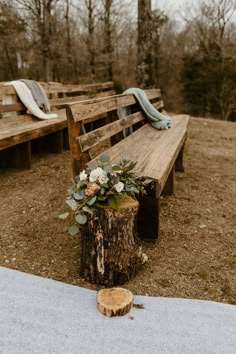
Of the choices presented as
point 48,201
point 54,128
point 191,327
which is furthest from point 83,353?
point 54,128

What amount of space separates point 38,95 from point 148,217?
301 cm

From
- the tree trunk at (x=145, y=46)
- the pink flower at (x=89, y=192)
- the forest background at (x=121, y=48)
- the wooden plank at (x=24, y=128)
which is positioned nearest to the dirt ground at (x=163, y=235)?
the wooden plank at (x=24, y=128)

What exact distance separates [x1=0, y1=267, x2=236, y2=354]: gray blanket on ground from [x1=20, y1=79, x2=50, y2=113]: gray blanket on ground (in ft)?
10.8

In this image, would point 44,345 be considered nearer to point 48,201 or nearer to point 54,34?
point 48,201

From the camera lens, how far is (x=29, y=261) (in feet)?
8.09

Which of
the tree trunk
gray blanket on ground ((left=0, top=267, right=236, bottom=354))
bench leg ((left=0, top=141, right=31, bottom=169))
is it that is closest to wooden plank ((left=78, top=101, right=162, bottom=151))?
gray blanket on ground ((left=0, top=267, right=236, bottom=354))

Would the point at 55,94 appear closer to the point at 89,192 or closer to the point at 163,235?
the point at 163,235

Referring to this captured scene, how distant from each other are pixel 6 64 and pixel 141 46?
10.8m

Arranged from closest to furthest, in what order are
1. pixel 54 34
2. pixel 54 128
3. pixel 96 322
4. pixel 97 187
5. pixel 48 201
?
1. pixel 96 322
2. pixel 97 187
3. pixel 48 201
4. pixel 54 128
5. pixel 54 34

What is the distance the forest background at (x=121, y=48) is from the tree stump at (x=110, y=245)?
1126cm

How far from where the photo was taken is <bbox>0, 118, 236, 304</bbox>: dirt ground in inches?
89.7

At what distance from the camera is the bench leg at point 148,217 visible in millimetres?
2600

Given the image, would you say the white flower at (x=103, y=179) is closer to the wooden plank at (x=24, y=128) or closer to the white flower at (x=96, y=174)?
the white flower at (x=96, y=174)

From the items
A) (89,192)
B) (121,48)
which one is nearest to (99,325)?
(89,192)
